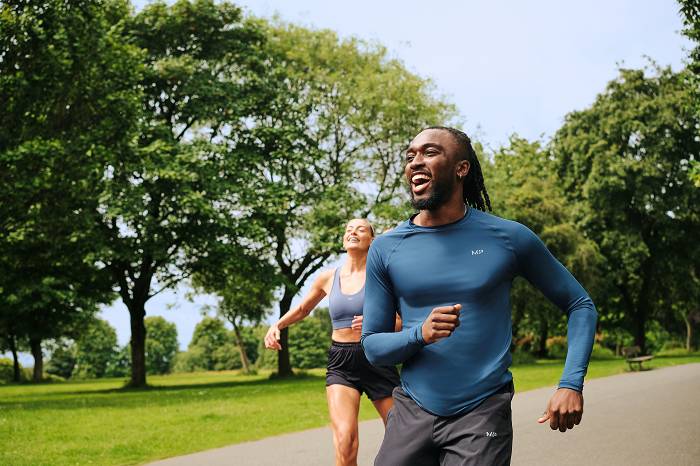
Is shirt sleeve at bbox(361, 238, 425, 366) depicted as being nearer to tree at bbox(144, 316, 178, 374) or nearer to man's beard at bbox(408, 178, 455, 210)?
man's beard at bbox(408, 178, 455, 210)

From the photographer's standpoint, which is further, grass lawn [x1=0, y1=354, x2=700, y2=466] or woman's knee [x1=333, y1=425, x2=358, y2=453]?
grass lawn [x1=0, y1=354, x2=700, y2=466]

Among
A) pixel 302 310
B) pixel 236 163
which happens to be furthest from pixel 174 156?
pixel 302 310

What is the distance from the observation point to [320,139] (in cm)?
3294

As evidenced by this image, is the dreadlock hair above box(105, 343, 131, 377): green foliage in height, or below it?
above

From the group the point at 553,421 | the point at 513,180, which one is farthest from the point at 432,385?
the point at 513,180

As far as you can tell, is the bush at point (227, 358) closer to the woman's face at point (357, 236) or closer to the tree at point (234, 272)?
the tree at point (234, 272)

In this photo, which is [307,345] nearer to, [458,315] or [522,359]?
[522,359]

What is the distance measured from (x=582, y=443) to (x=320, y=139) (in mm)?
24411

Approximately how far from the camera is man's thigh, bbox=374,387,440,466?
9.39ft

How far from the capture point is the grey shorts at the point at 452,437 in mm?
2785

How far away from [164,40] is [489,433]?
95.3 feet

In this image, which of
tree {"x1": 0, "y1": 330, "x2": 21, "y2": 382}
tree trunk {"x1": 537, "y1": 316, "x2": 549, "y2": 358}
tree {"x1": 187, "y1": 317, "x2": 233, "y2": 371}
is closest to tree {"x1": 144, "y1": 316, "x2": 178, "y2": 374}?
tree {"x1": 187, "y1": 317, "x2": 233, "y2": 371}

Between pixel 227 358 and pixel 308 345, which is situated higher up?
pixel 308 345

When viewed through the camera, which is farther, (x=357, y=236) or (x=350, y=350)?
(x=357, y=236)
